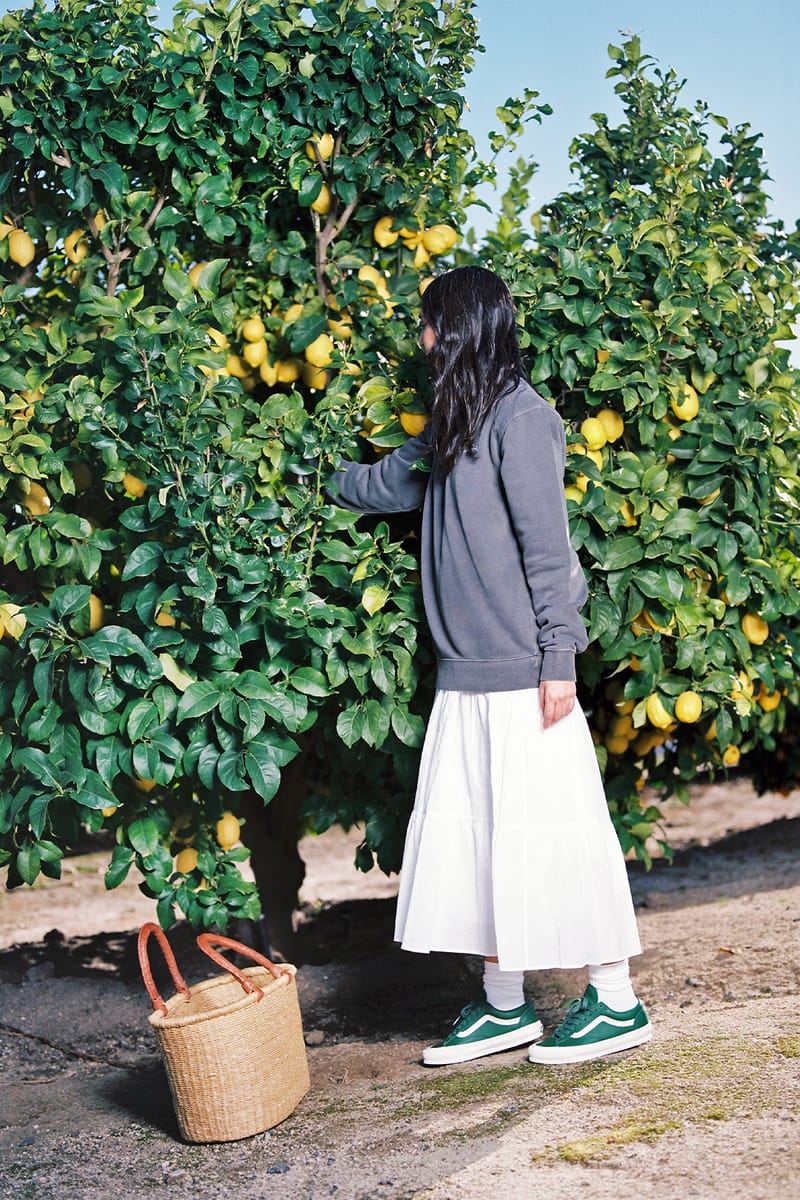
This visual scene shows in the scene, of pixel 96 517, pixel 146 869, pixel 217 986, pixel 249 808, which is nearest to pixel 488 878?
pixel 217 986

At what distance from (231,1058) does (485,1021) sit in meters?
0.62

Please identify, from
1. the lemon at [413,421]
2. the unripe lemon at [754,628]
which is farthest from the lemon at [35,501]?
the unripe lemon at [754,628]

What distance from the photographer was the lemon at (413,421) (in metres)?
2.75

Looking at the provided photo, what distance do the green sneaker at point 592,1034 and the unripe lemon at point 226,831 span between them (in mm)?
854

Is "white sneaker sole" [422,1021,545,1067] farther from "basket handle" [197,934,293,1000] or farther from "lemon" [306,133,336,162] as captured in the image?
"lemon" [306,133,336,162]

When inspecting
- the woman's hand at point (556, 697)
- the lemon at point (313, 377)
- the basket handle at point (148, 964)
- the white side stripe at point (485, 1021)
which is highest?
the lemon at point (313, 377)

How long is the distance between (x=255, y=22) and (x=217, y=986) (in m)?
2.16

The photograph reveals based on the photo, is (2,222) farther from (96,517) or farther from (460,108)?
(460,108)

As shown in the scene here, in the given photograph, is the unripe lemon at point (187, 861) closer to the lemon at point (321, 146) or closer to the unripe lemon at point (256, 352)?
the unripe lemon at point (256, 352)

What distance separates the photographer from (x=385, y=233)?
2.98m

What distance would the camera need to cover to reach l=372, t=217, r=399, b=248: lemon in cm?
298

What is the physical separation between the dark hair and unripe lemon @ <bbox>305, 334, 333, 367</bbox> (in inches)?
14.6

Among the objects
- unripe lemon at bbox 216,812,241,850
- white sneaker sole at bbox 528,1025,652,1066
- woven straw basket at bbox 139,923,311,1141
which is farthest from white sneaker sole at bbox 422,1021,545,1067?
unripe lemon at bbox 216,812,241,850

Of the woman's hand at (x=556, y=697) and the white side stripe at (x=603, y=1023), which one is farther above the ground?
the woman's hand at (x=556, y=697)
